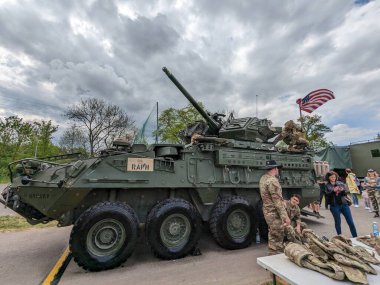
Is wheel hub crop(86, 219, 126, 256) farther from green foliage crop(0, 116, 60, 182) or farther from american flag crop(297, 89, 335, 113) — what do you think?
green foliage crop(0, 116, 60, 182)

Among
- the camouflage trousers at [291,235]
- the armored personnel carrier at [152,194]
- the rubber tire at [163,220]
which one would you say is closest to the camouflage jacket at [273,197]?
the camouflage trousers at [291,235]

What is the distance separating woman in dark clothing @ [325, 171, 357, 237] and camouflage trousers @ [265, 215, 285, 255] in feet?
7.35

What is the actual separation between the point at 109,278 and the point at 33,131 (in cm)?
3530

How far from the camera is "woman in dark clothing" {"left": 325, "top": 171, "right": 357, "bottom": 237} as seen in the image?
6012mm

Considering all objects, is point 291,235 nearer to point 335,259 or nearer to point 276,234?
point 276,234

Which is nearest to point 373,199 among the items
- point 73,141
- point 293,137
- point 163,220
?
point 293,137

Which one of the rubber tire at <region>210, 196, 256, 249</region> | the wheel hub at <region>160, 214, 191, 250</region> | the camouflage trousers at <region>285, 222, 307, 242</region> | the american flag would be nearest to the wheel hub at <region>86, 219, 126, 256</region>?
the wheel hub at <region>160, 214, 191, 250</region>

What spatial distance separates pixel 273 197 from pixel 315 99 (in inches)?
391

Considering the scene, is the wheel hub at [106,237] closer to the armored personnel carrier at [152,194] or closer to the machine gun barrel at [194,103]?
the armored personnel carrier at [152,194]

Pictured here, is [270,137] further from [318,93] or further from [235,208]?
[318,93]

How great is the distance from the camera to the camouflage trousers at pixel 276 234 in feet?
15.1

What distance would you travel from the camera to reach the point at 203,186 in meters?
5.94

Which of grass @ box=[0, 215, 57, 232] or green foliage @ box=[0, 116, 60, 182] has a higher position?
green foliage @ box=[0, 116, 60, 182]

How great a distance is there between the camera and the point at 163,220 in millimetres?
5207
